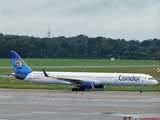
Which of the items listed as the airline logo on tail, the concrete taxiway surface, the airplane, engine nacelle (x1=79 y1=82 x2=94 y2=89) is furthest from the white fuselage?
the concrete taxiway surface

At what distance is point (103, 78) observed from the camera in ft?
167

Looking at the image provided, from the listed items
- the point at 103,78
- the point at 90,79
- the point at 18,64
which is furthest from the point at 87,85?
the point at 18,64

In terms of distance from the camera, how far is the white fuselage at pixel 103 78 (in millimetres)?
49969

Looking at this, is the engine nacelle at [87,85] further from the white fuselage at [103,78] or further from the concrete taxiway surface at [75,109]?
the concrete taxiway surface at [75,109]

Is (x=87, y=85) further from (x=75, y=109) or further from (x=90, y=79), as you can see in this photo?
(x=75, y=109)

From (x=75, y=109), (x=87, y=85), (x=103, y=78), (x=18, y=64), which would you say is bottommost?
(x=75, y=109)

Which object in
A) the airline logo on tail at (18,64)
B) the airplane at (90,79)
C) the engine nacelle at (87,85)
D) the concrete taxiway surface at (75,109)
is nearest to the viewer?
the concrete taxiway surface at (75,109)

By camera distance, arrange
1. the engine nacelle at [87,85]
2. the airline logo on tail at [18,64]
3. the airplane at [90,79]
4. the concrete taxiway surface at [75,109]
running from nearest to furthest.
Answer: the concrete taxiway surface at [75,109], the engine nacelle at [87,85], the airplane at [90,79], the airline logo on tail at [18,64]

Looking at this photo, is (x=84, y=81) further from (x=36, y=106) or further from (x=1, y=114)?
(x=1, y=114)

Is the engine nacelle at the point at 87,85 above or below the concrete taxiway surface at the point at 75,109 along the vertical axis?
above

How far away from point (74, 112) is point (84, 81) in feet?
71.7

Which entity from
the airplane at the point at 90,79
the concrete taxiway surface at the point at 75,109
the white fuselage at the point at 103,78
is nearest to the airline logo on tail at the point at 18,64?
the airplane at the point at 90,79

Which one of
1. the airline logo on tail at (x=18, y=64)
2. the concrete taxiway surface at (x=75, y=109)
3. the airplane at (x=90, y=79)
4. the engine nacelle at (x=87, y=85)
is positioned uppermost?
the airline logo on tail at (x=18, y=64)

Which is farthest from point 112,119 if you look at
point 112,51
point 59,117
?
point 112,51
